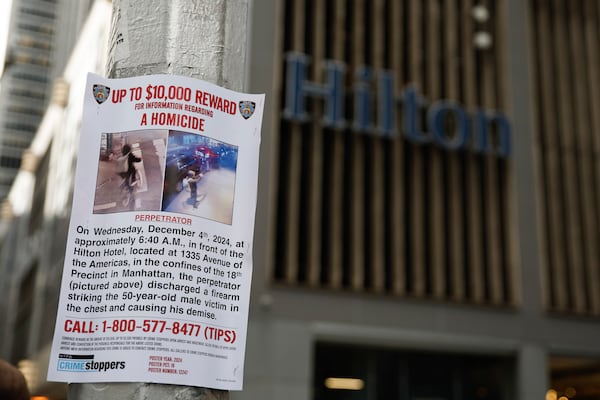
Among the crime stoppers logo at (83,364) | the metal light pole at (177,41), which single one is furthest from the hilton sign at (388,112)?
the crime stoppers logo at (83,364)

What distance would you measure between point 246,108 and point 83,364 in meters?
1.04

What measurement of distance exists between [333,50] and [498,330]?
7.29 metres

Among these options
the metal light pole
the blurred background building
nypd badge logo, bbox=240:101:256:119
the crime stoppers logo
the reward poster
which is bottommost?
the crime stoppers logo

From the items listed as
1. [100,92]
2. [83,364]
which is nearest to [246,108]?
[100,92]

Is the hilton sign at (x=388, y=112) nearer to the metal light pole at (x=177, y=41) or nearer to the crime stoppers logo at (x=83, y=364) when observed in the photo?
the metal light pole at (x=177, y=41)

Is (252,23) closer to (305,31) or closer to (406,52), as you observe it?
(305,31)

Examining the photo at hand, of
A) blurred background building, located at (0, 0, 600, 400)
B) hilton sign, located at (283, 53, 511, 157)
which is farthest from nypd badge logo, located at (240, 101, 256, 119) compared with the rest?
hilton sign, located at (283, 53, 511, 157)

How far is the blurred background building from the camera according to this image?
689 inches

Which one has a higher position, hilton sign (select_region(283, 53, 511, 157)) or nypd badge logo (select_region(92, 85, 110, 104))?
hilton sign (select_region(283, 53, 511, 157))

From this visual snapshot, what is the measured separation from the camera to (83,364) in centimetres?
264

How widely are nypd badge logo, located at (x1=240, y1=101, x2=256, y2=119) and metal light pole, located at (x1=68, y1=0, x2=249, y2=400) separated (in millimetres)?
90

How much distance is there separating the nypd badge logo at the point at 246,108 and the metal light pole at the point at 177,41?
0.30ft

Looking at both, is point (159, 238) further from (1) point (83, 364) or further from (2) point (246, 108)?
(2) point (246, 108)

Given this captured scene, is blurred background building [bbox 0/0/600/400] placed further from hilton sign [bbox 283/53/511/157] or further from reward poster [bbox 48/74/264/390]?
reward poster [bbox 48/74/264/390]
